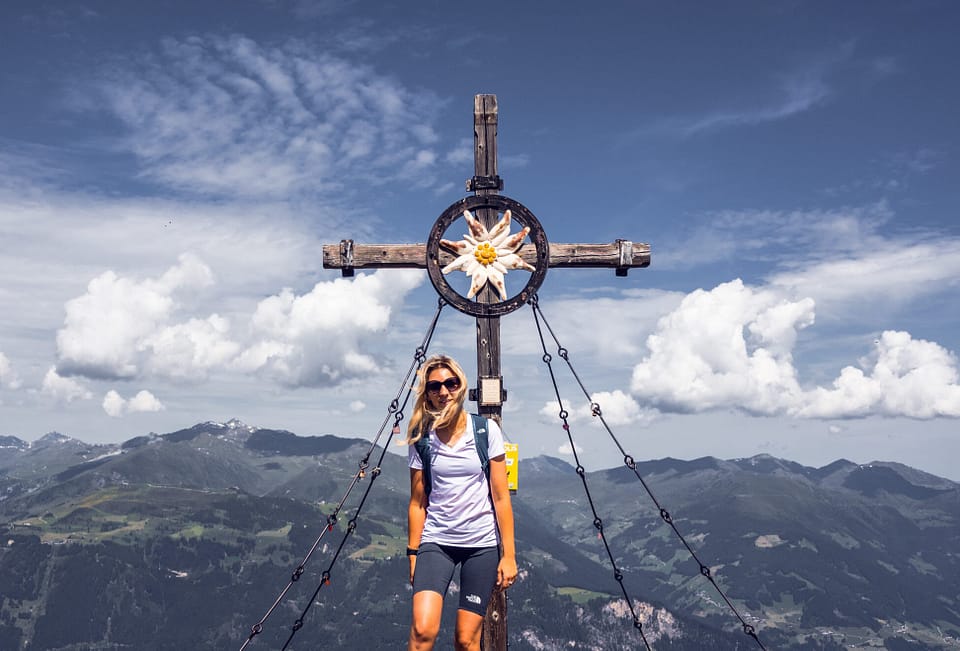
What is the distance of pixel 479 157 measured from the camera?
12.9 meters

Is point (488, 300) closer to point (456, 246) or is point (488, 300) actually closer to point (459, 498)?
point (456, 246)

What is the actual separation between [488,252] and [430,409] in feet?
15.2

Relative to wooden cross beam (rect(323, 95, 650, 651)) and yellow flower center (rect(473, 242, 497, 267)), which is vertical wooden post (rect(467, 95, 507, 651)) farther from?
yellow flower center (rect(473, 242, 497, 267))

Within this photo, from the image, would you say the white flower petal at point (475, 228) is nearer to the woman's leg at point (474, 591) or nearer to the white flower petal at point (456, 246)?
the white flower petal at point (456, 246)

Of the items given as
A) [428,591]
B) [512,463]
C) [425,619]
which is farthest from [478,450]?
[512,463]

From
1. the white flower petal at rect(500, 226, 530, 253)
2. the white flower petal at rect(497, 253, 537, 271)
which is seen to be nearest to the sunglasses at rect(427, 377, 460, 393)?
the white flower petal at rect(497, 253, 537, 271)

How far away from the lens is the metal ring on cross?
12.4 m

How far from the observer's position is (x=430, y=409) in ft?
27.7

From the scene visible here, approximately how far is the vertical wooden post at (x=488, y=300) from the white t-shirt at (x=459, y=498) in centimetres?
326

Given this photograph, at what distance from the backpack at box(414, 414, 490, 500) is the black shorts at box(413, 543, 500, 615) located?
69 cm

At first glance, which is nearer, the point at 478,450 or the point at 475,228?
the point at 478,450

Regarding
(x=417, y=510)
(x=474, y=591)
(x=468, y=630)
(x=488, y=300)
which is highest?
(x=488, y=300)

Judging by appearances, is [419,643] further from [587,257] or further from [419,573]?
[587,257]

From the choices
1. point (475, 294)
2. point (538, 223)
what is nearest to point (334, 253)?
point (475, 294)
